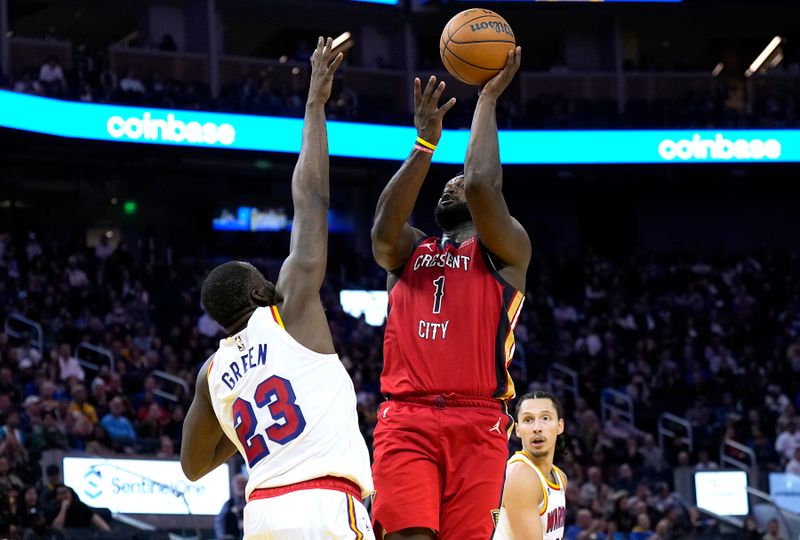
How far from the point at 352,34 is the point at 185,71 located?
4.88 metres

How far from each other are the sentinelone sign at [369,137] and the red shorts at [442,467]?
17198 mm

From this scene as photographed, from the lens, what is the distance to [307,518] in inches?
175

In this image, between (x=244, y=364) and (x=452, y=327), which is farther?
(x=452, y=327)

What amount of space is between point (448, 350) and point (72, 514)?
7837 mm

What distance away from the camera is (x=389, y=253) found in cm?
562

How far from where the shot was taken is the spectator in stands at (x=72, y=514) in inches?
479

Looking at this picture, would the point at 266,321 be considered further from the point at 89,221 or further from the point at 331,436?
the point at 89,221

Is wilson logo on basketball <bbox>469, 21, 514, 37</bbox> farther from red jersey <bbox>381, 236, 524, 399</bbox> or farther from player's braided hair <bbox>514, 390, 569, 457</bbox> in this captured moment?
player's braided hair <bbox>514, 390, 569, 457</bbox>

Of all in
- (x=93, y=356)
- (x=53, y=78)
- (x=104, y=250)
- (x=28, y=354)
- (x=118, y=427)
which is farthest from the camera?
(x=104, y=250)

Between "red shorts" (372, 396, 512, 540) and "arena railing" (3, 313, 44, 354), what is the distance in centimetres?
1370

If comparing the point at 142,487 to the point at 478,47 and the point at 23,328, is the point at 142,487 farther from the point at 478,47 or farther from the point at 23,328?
the point at 478,47

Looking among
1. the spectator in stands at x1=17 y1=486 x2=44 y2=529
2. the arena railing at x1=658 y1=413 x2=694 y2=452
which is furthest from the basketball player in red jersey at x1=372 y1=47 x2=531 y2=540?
the arena railing at x1=658 y1=413 x2=694 y2=452

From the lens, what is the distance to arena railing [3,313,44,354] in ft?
60.1

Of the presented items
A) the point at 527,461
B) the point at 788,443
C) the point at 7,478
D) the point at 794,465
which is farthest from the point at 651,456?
the point at 527,461
